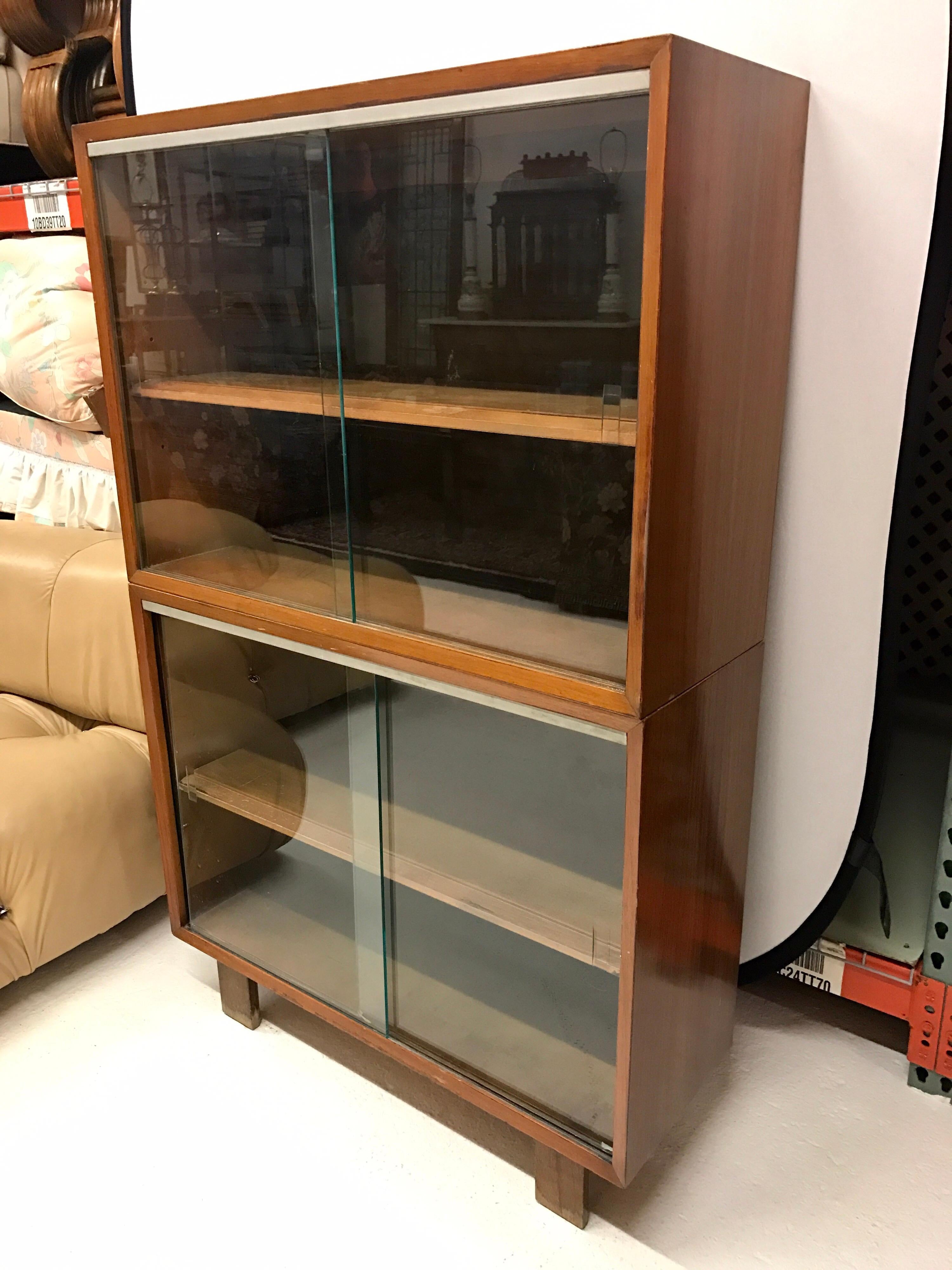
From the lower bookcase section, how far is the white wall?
39cm

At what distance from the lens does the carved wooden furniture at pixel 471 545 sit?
1.11 m

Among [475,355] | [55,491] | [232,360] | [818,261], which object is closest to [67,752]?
[55,491]

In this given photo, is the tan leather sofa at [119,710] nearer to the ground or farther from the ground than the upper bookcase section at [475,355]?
nearer to the ground

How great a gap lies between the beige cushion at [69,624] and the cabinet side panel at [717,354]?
127cm

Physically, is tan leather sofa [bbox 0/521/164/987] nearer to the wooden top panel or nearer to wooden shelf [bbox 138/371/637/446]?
wooden shelf [bbox 138/371/637/446]

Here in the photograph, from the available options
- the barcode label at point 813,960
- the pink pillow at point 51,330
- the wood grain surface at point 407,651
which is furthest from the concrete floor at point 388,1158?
the pink pillow at point 51,330

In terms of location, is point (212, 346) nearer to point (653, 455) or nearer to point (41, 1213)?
point (653, 455)

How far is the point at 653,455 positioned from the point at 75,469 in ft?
5.75

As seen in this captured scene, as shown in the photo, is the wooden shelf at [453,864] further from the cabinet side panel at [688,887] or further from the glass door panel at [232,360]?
the glass door panel at [232,360]

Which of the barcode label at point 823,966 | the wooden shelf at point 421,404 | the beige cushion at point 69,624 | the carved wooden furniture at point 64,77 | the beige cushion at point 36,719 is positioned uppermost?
the carved wooden furniture at point 64,77

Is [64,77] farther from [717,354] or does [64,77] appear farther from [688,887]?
[688,887]

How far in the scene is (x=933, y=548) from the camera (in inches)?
71.1

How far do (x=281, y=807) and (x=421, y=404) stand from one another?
2.48ft

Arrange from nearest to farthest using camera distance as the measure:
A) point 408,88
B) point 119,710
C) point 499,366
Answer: point 408,88, point 499,366, point 119,710
